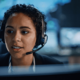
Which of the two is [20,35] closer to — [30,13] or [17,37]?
[17,37]

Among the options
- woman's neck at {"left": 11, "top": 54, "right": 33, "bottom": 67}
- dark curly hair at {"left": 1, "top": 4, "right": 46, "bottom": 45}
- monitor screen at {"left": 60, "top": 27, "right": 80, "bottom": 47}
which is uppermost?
dark curly hair at {"left": 1, "top": 4, "right": 46, "bottom": 45}

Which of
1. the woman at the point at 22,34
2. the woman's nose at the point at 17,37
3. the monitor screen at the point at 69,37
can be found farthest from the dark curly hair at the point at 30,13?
the monitor screen at the point at 69,37

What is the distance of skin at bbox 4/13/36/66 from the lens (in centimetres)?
64

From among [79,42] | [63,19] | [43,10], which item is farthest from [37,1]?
[79,42]

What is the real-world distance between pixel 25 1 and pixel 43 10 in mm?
165

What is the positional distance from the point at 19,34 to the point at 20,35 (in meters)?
0.01

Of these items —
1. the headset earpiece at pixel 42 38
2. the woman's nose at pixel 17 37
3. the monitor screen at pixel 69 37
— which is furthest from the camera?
the monitor screen at pixel 69 37

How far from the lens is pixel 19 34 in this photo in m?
0.64

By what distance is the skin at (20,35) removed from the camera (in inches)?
25.3

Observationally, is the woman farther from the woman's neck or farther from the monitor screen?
the monitor screen

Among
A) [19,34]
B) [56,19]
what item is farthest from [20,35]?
[56,19]

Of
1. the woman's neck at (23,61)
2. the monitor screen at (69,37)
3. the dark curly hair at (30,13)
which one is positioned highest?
the dark curly hair at (30,13)

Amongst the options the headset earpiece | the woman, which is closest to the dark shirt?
the woman

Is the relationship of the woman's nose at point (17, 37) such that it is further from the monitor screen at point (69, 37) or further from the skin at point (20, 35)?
the monitor screen at point (69, 37)
